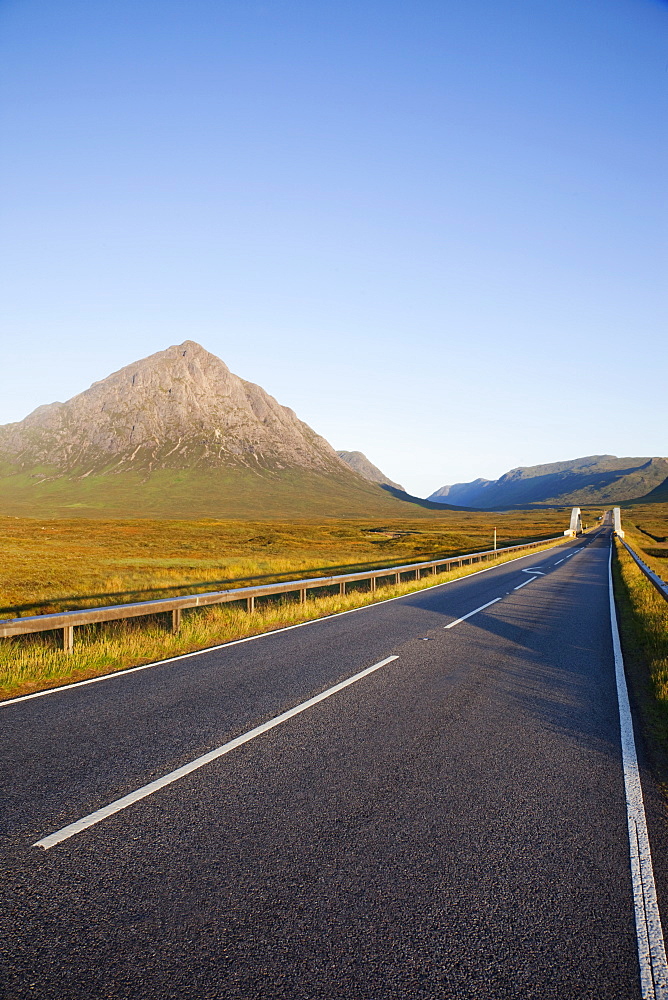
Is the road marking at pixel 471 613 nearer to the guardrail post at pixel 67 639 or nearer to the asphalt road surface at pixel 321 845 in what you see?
the asphalt road surface at pixel 321 845

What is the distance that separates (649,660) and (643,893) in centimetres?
710

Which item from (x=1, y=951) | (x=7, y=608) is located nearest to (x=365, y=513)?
(x=7, y=608)

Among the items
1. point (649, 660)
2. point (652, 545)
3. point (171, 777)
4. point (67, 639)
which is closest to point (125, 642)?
point (67, 639)

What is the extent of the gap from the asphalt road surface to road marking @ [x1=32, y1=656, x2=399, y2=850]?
0.16 feet

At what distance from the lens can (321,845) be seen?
12.0 ft

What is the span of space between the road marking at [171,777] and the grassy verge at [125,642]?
3.41m

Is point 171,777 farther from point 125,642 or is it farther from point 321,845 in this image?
point 125,642

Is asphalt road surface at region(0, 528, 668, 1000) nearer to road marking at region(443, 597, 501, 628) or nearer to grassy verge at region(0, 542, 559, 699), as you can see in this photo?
grassy verge at region(0, 542, 559, 699)

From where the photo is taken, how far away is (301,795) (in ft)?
14.2

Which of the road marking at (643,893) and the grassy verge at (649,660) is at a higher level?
the road marking at (643,893)

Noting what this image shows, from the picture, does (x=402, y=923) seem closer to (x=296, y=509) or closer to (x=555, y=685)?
(x=555, y=685)

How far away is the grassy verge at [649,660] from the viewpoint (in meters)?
5.89

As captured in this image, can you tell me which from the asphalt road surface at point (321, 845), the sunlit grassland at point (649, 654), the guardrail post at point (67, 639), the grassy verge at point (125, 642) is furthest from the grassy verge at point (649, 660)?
the guardrail post at point (67, 639)

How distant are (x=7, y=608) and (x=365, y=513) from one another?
17373 cm
